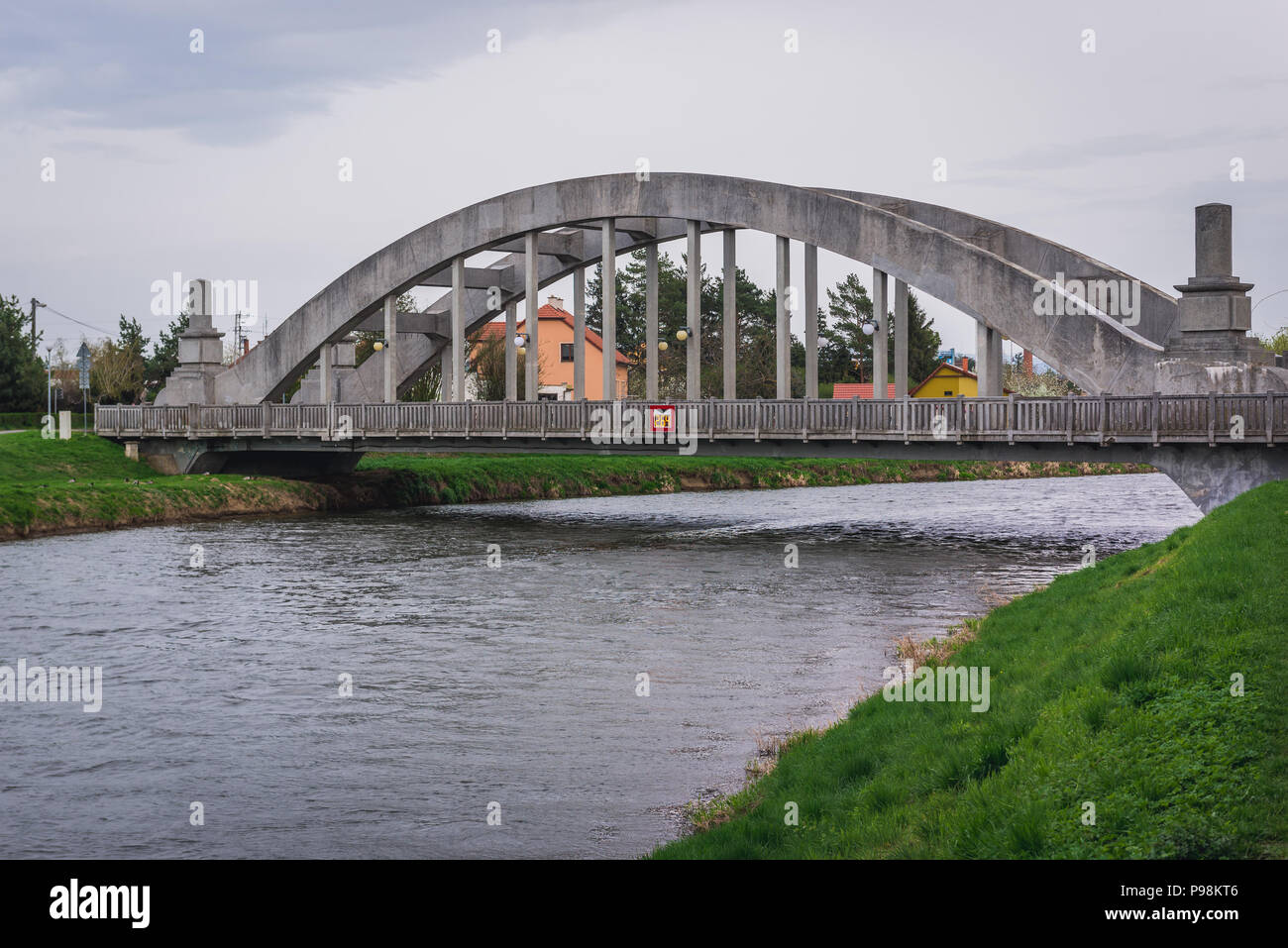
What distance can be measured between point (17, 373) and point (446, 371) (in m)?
22.6

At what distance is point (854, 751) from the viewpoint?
35.5ft

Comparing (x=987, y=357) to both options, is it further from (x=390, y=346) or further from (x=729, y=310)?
(x=390, y=346)

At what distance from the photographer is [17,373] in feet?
219

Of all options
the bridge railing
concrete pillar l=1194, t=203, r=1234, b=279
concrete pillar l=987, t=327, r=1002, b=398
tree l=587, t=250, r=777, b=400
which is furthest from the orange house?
concrete pillar l=1194, t=203, r=1234, b=279

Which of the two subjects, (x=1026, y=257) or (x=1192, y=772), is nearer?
(x=1192, y=772)

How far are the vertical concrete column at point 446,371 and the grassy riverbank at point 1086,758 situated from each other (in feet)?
118

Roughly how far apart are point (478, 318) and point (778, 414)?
18089 mm

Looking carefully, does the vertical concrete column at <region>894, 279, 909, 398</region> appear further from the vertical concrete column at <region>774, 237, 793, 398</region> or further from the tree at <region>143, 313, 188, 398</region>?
the tree at <region>143, 313, 188, 398</region>

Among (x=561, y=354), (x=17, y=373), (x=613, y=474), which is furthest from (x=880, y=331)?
(x=561, y=354)

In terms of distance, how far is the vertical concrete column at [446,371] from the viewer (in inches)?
2074

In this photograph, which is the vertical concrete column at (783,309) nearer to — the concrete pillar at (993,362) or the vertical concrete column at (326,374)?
the concrete pillar at (993,362)

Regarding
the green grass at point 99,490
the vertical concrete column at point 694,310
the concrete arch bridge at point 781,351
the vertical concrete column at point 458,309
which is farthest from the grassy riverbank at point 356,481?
the vertical concrete column at point 694,310
